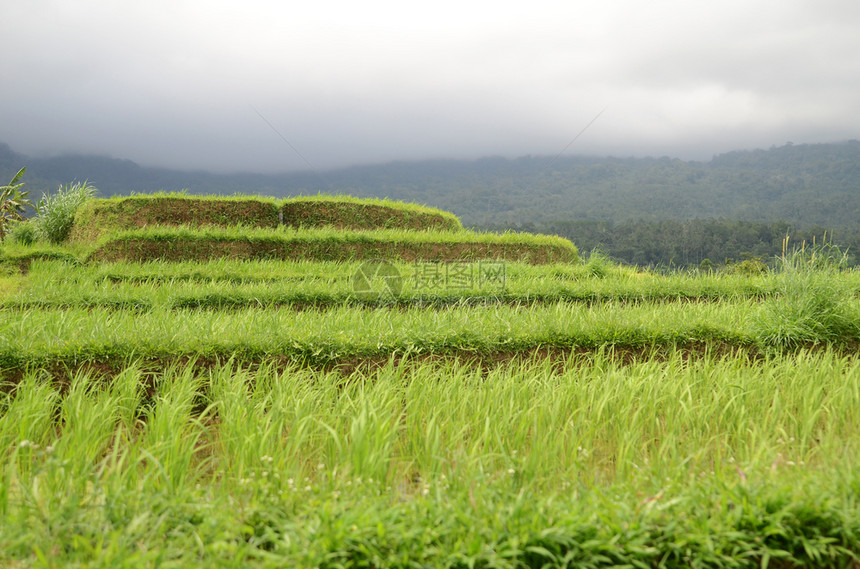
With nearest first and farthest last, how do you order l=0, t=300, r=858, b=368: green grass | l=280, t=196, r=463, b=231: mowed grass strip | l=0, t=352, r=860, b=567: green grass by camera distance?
l=0, t=352, r=860, b=567: green grass → l=0, t=300, r=858, b=368: green grass → l=280, t=196, r=463, b=231: mowed grass strip

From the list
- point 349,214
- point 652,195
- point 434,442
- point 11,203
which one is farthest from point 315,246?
point 652,195

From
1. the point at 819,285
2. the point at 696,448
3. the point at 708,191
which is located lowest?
the point at 696,448

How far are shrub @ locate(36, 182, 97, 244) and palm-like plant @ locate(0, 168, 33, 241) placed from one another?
321 inches

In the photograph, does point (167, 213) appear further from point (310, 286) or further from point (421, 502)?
point (421, 502)

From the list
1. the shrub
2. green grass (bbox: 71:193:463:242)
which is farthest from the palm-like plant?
green grass (bbox: 71:193:463:242)

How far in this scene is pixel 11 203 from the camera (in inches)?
928

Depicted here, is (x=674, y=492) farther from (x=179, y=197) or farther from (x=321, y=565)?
(x=179, y=197)

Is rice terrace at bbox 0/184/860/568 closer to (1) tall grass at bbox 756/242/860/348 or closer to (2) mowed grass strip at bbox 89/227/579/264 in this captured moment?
(1) tall grass at bbox 756/242/860/348

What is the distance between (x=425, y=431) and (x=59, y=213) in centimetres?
1558

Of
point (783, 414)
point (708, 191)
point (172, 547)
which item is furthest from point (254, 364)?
point (708, 191)

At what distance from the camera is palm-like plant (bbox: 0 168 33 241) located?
69.1ft

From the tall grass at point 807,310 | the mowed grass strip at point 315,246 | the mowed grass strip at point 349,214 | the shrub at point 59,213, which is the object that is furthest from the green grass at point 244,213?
the tall grass at point 807,310

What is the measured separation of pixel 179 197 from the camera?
13.1m

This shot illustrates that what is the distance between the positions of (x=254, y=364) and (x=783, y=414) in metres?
3.88
